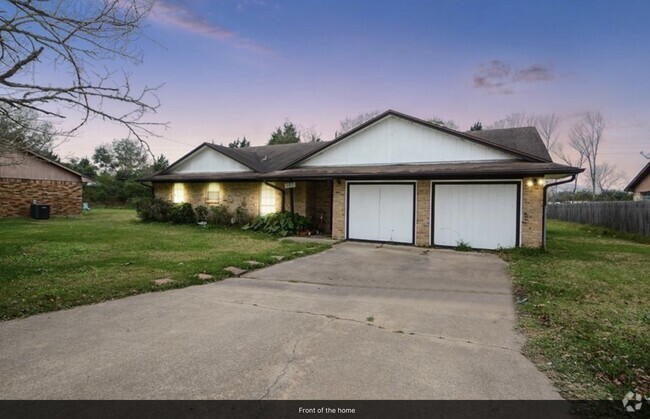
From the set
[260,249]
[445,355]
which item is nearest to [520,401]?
[445,355]

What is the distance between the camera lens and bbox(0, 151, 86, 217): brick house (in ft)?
64.4

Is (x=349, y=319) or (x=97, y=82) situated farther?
(x=349, y=319)

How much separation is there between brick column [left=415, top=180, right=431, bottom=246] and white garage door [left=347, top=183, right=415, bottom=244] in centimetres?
20

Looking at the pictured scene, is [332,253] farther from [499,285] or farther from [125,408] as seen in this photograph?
[125,408]

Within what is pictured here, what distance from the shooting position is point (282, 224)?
1452 centimetres

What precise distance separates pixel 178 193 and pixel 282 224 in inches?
318

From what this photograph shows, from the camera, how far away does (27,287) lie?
5590 mm

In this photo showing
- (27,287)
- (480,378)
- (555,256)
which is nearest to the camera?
(480,378)

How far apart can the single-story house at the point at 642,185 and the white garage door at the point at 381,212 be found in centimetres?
2112

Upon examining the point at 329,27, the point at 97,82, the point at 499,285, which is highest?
the point at 329,27

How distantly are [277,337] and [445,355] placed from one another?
5.82 feet

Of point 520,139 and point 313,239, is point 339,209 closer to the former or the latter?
point 313,239

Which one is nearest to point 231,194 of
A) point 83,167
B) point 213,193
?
point 213,193

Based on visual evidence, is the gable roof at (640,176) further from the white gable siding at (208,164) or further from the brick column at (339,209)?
the white gable siding at (208,164)
